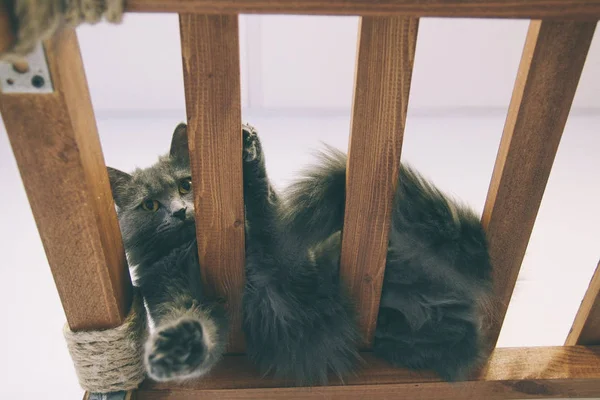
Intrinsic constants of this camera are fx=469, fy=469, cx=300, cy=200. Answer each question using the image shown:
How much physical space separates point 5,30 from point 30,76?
0.25 ft

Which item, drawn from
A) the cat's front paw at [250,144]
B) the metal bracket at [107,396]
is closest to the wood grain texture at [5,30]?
the cat's front paw at [250,144]

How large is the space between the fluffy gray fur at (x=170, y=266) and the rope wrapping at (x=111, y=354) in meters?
0.06

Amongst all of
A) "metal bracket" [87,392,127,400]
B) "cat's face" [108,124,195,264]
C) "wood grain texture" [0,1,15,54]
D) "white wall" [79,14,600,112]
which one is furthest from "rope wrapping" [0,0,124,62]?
"white wall" [79,14,600,112]

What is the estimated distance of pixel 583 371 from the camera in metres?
1.16

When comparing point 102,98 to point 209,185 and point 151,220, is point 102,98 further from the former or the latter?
point 209,185

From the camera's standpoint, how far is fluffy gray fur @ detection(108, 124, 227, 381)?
2.74 feet

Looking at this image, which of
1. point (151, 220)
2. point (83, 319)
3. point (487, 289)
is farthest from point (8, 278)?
point (487, 289)

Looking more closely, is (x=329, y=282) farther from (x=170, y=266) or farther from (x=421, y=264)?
(x=170, y=266)

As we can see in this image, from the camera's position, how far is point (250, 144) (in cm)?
101

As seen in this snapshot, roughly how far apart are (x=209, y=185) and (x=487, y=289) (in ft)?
2.18

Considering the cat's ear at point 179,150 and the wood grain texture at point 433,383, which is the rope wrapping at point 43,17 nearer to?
the cat's ear at point 179,150

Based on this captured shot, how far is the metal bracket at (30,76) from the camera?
65 cm

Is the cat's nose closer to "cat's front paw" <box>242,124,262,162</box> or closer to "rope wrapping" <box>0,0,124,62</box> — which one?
"cat's front paw" <box>242,124,262,162</box>

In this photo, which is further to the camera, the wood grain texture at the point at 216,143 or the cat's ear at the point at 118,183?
the cat's ear at the point at 118,183
